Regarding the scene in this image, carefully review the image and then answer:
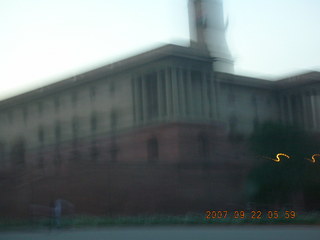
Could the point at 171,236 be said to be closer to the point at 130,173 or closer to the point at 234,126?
the point at 130,173

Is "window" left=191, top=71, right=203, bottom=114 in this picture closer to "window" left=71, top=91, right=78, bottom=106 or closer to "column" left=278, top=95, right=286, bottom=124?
"window" left=71, top=91, right=78, bottom=106

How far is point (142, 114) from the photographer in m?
36.3

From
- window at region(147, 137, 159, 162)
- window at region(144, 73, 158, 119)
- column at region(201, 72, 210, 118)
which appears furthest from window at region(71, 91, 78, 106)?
column at region(201, 72, 210, 118)

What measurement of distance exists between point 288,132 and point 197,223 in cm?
1000

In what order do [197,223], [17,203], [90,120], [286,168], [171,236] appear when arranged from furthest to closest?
[90,120] → [286,168] → [17,203] → [197,223] → [171,236]

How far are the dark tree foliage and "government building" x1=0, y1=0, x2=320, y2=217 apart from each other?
2.49 m

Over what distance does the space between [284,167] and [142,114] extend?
1149 centimetres

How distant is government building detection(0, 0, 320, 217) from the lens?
3478 centimetres

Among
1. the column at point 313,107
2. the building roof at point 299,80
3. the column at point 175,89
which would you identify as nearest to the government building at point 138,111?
the column at point 175,89

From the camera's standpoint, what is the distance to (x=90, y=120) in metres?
37.8

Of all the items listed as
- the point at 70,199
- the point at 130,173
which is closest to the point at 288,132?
the point at 130,173

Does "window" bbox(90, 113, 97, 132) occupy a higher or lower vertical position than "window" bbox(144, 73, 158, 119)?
lower

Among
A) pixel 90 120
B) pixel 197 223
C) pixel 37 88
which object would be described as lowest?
pixel 197 223

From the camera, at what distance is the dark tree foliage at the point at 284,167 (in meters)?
28.5
